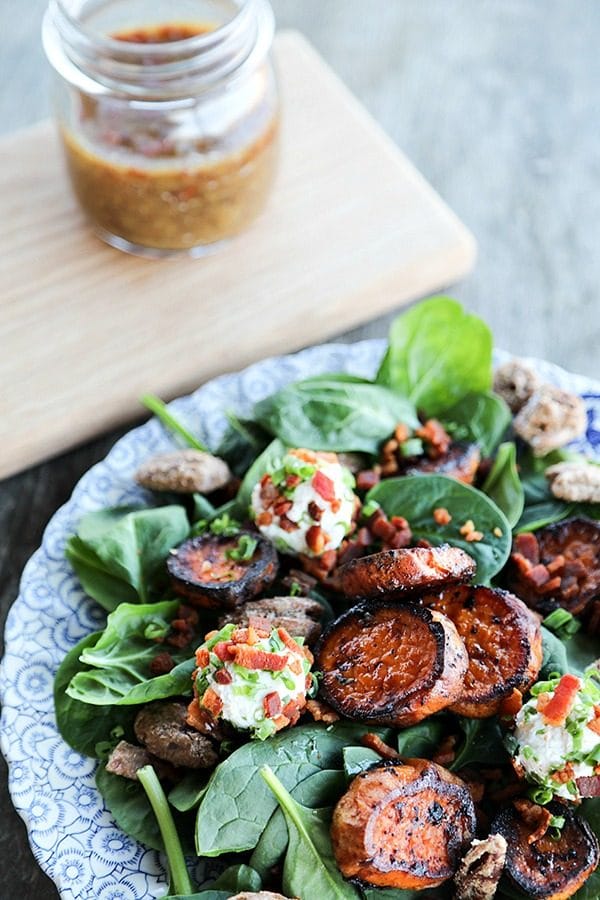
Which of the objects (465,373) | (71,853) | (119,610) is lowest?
(71,853)

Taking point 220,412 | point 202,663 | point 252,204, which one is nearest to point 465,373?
point 220,412

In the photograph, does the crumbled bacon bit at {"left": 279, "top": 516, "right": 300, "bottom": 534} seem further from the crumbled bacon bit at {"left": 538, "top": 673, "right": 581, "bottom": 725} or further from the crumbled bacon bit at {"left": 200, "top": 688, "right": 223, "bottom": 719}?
the crumbled bacon bit at {"left": 538, "top": 673, "right": 581, "bottom": 725}

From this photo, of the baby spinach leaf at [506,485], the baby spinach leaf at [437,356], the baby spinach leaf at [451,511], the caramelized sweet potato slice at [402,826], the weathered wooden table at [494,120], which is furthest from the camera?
the weathered wooden table at [494,120]

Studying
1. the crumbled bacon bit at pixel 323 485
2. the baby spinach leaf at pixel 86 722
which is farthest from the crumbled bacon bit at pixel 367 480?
the baby spinach leaf at pixel 86 722

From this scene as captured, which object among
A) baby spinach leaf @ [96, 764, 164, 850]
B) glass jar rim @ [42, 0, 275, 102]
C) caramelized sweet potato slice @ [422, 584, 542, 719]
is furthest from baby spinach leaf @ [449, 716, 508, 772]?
glass jar rim @ [42, 0, 275, 102]

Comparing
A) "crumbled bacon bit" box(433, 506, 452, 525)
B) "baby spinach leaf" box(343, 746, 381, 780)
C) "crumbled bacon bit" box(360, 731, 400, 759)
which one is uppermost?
"crumbled bacon bit" box(433, 506, 452, 525)

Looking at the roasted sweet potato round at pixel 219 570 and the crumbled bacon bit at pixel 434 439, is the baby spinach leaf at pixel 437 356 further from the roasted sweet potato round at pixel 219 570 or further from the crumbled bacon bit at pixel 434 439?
the roasted sweet potato round at pixel 219 570

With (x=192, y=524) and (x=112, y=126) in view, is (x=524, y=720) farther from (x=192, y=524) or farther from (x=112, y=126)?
(x=112, y=126)
